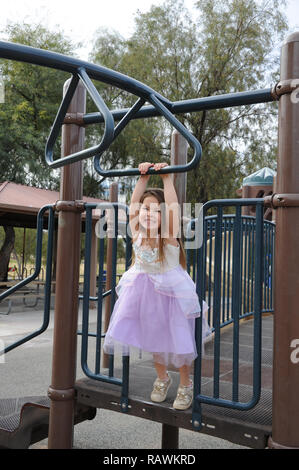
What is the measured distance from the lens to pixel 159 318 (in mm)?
2121

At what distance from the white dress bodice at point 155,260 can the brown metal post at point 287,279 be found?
0.58 metres

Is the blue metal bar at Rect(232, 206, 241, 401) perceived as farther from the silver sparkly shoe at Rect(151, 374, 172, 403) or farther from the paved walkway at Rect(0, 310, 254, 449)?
the paved walkway at Rect(0, 310, 254, 449)

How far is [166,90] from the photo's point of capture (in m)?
15.5

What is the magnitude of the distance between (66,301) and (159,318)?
0.63m

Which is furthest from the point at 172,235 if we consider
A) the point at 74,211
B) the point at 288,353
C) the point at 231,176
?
the point at 231,176

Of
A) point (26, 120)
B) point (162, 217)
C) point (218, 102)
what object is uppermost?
point (26, 120)

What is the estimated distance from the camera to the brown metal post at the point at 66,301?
2449mm

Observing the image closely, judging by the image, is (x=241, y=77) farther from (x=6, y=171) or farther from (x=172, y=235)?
(x=172, y=235)


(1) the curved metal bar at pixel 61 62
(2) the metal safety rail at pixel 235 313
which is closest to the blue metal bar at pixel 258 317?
(2) the metal safety rail at pixel 235 313

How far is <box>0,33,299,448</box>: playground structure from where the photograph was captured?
1756mm

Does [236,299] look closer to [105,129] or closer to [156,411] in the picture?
[156,411]

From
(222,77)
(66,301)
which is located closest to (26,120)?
(222,77)

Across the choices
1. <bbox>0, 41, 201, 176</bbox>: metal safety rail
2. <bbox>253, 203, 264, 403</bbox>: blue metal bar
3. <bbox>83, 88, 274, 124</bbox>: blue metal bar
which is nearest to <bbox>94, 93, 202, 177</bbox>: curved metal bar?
<bbox>0, 41, 201, 176</bbox>: metal safety rail

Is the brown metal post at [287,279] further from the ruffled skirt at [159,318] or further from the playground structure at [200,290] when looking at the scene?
the ruffled skirt at [159,318]
